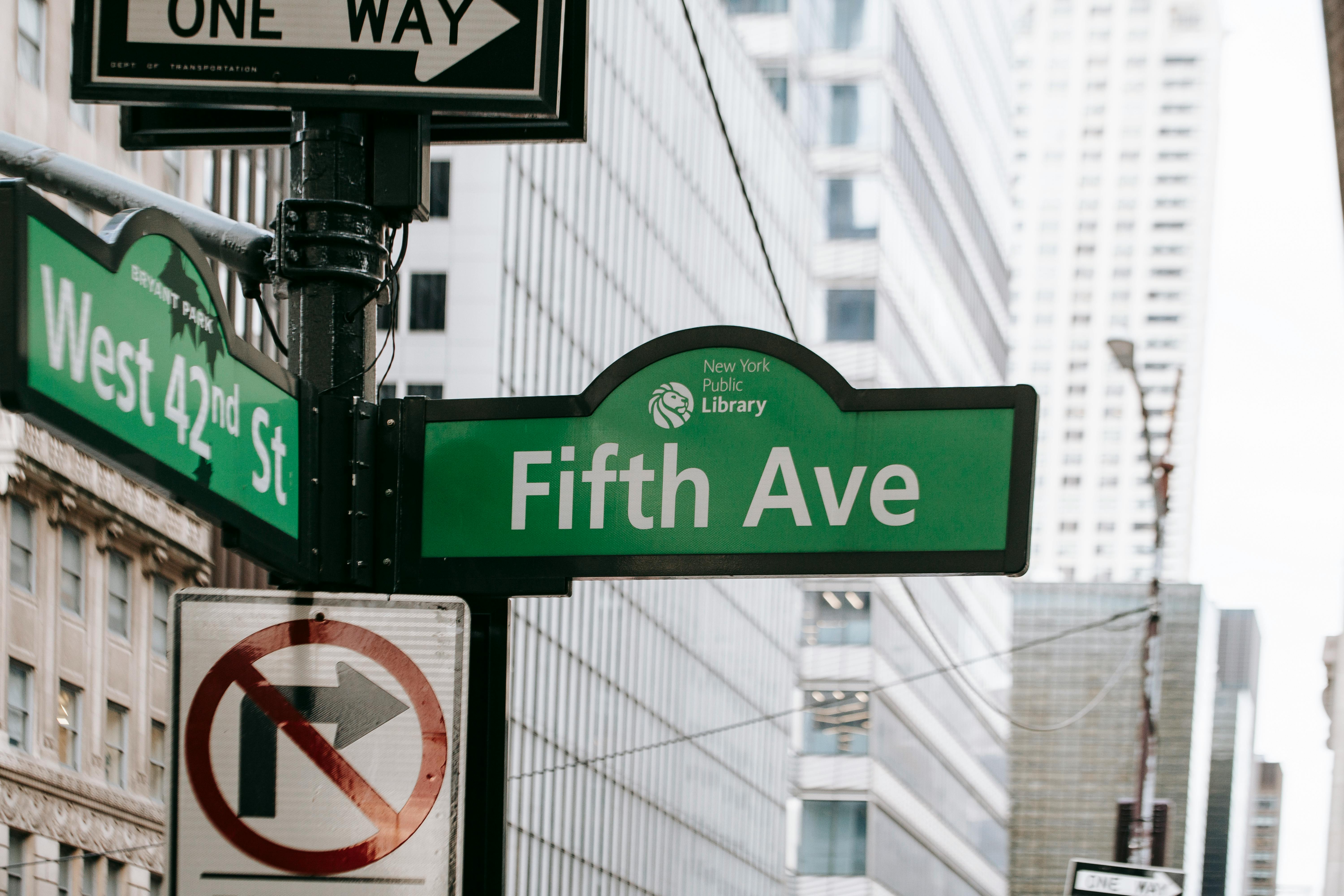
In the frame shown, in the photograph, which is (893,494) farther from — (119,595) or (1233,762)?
(1233,762)

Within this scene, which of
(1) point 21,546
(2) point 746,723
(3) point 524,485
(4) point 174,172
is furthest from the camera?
(2) point 746,723

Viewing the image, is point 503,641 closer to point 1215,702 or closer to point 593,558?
point 593,558

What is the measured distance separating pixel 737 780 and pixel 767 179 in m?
19.8

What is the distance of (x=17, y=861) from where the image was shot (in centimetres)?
2608

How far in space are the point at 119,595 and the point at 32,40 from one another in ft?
29.7

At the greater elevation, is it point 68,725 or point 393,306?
point 393,306

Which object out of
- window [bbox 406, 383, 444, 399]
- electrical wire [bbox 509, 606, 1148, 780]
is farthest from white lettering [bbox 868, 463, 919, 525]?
window [bbox 406, 383, 444, 399]

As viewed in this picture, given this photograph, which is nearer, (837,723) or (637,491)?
(637,491)

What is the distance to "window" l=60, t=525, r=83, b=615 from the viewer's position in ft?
92.5

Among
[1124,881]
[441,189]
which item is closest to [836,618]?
[441,189]

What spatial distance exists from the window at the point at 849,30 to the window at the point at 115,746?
146ft

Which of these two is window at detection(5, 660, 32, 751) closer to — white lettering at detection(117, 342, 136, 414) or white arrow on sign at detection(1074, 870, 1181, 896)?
white arrow on sign at detection(1074, 870, 1181, 896)

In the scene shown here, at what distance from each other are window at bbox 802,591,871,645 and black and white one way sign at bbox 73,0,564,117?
204ft

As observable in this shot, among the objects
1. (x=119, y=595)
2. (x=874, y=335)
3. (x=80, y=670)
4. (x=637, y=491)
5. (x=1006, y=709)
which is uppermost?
(x=874, y=335)
